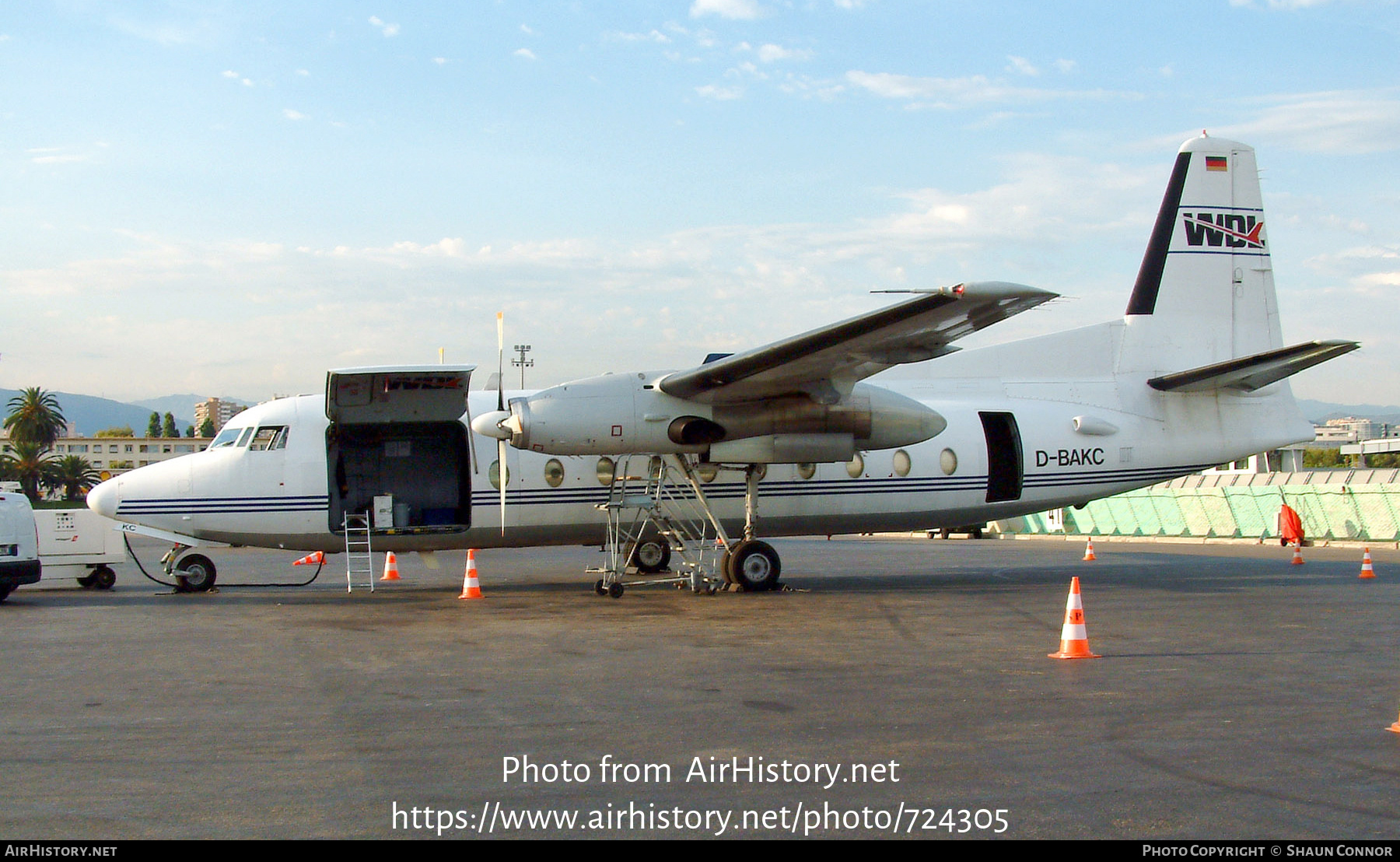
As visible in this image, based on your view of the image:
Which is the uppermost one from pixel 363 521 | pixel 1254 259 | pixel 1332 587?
pixel 1254 259

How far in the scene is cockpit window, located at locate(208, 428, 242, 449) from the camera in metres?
16.0

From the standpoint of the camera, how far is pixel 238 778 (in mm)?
5648

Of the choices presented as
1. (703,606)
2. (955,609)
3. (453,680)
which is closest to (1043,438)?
(955,609)

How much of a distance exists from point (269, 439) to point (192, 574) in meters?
2.44

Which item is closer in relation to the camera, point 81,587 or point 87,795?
point 87,795

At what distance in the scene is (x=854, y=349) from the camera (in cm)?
1352

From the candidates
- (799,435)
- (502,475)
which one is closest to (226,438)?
(502,475)

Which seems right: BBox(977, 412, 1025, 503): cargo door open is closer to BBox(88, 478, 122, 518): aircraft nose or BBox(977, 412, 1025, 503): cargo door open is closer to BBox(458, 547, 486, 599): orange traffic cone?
BBox(458, 547, 486, 599): orange traffic cone

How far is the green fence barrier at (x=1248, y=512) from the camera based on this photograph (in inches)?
A: 1080

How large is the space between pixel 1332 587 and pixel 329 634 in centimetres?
1356

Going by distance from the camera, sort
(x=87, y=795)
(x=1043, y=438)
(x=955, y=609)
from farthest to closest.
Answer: (x=1043, y=438), (x=955, y=609), (x=87, y=795)

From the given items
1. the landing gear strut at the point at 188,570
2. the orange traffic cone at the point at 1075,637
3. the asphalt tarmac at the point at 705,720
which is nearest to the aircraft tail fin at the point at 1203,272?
the asphalt tarmac at the point at 705,720

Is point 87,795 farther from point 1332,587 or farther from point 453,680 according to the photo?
point 1332,587

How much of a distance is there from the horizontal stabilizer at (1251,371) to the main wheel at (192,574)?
1506cm
